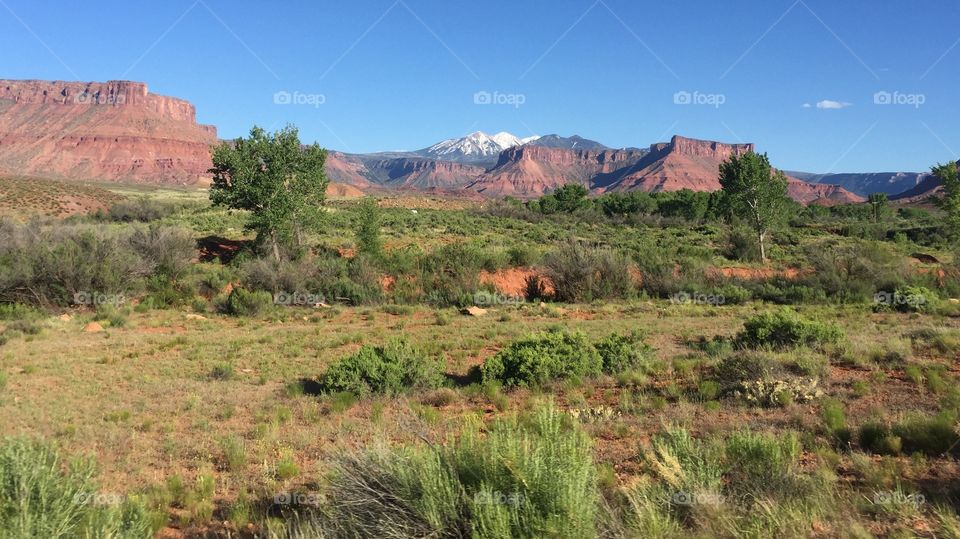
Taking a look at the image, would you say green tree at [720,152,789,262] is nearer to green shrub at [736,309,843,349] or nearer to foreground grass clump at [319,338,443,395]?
green shrub at [736,309,843,349]

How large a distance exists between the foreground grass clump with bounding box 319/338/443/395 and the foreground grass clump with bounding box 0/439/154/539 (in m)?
5.43

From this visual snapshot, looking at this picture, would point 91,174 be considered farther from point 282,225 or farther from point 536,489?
point 536,489

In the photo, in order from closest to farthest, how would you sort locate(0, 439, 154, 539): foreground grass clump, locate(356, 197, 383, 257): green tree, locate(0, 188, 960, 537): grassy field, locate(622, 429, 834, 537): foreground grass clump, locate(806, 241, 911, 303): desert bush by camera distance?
locate(0, 439, 154, 539): foreground grass clump
locate(622, 429, 834, 537): foreground grass clump
locate(0, 188, 960, 537): grassy field
locate(806, 241, 911, 303): desert bush
locate(356, 197, 383, 257): green tree

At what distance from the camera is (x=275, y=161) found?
26.9 m

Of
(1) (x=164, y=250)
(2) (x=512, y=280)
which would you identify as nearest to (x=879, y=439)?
(2) (x=512, y=280)

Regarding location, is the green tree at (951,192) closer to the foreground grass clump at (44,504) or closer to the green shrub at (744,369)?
the green shrub at (744,369)

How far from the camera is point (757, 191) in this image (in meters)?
31.0

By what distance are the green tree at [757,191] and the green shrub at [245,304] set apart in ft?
83.4

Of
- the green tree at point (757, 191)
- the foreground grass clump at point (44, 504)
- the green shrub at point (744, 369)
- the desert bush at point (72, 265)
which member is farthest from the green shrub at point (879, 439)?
the green tree at point (757, 191)

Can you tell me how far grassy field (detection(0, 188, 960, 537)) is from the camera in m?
3.75

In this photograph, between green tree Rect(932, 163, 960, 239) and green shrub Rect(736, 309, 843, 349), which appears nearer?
green shrub Rect(736, 309, 843, 349)

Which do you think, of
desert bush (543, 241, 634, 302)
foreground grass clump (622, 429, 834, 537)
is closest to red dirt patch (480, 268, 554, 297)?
desert bush (543, 241, 634, 302)

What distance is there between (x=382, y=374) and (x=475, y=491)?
627 centimetres

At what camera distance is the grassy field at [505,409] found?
12.3 feet
